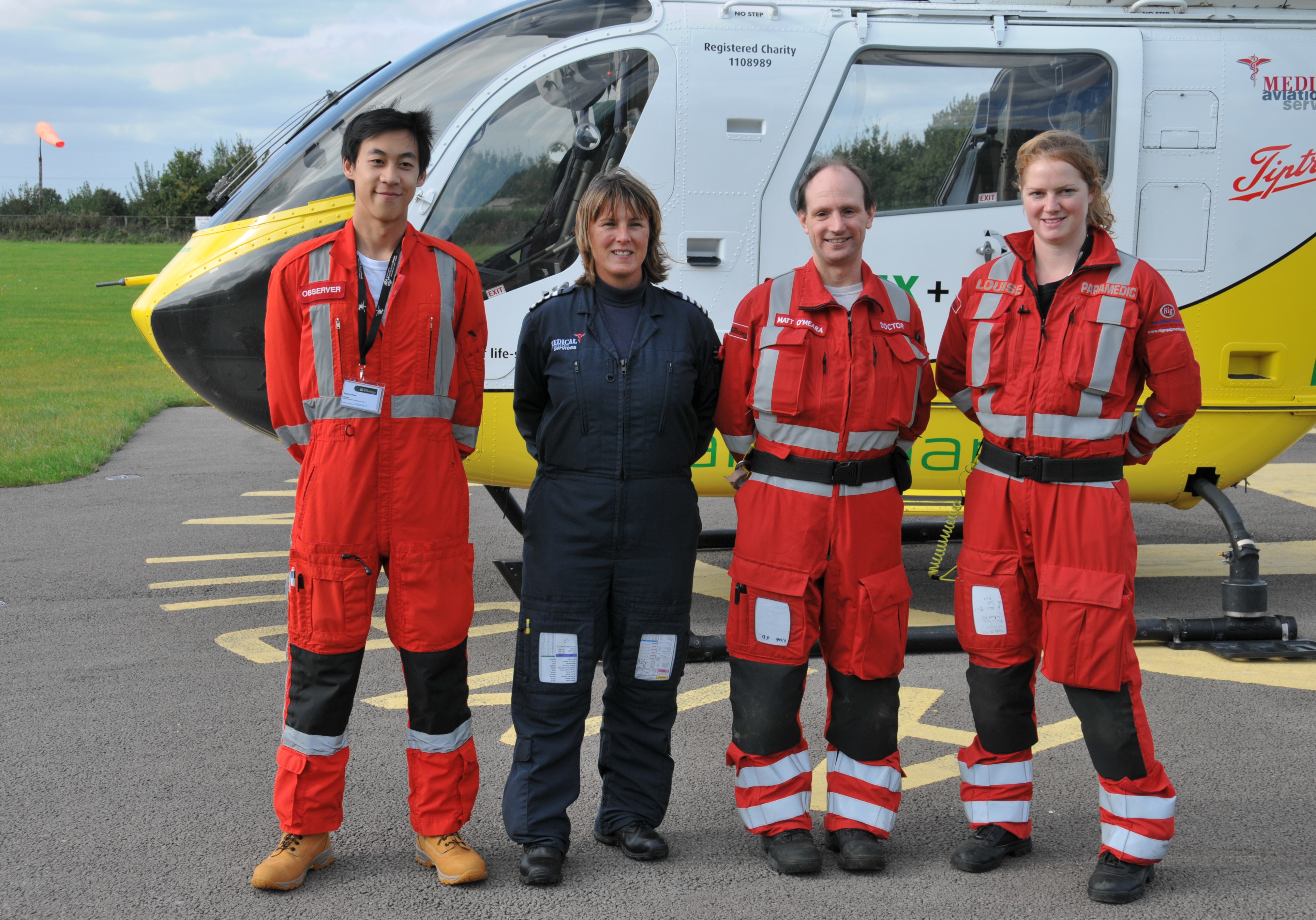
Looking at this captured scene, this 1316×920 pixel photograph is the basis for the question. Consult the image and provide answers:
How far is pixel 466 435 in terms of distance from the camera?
3275mm

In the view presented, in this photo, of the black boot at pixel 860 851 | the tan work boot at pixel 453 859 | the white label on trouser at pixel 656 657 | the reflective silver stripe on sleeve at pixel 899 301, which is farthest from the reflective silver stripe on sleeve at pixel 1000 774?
the tan work boot at pixel 453 859

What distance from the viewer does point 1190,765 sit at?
12.5 ft

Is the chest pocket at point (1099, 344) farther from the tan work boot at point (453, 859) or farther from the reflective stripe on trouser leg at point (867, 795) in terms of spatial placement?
the tan work boot at point (453, 859)

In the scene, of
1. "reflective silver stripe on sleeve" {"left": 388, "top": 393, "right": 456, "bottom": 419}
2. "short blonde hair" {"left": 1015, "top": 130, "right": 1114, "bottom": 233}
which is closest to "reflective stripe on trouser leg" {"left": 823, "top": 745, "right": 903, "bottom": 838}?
"reflective silver stripe on sleeve" {"left": 388, "top": 393, "right": 456, "bottom": 419}

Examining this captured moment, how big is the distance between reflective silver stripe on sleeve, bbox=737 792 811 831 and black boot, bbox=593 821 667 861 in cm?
28

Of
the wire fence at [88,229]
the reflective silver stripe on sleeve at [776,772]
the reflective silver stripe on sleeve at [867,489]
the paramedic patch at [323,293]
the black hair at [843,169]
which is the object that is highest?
the wire fence at [88,229]

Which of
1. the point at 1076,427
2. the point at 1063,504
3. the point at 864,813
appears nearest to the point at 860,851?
the point at 864,813

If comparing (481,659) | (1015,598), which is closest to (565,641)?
(1015,598)

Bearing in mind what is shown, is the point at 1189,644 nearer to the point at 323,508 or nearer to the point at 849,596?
the point at 849,596

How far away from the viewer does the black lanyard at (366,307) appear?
3.01 m

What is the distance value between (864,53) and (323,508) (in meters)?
3.32

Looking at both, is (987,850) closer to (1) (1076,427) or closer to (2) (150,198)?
(1) (1076,427)

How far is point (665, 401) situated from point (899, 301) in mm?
774

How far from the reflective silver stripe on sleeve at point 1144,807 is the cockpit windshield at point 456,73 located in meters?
3.66
